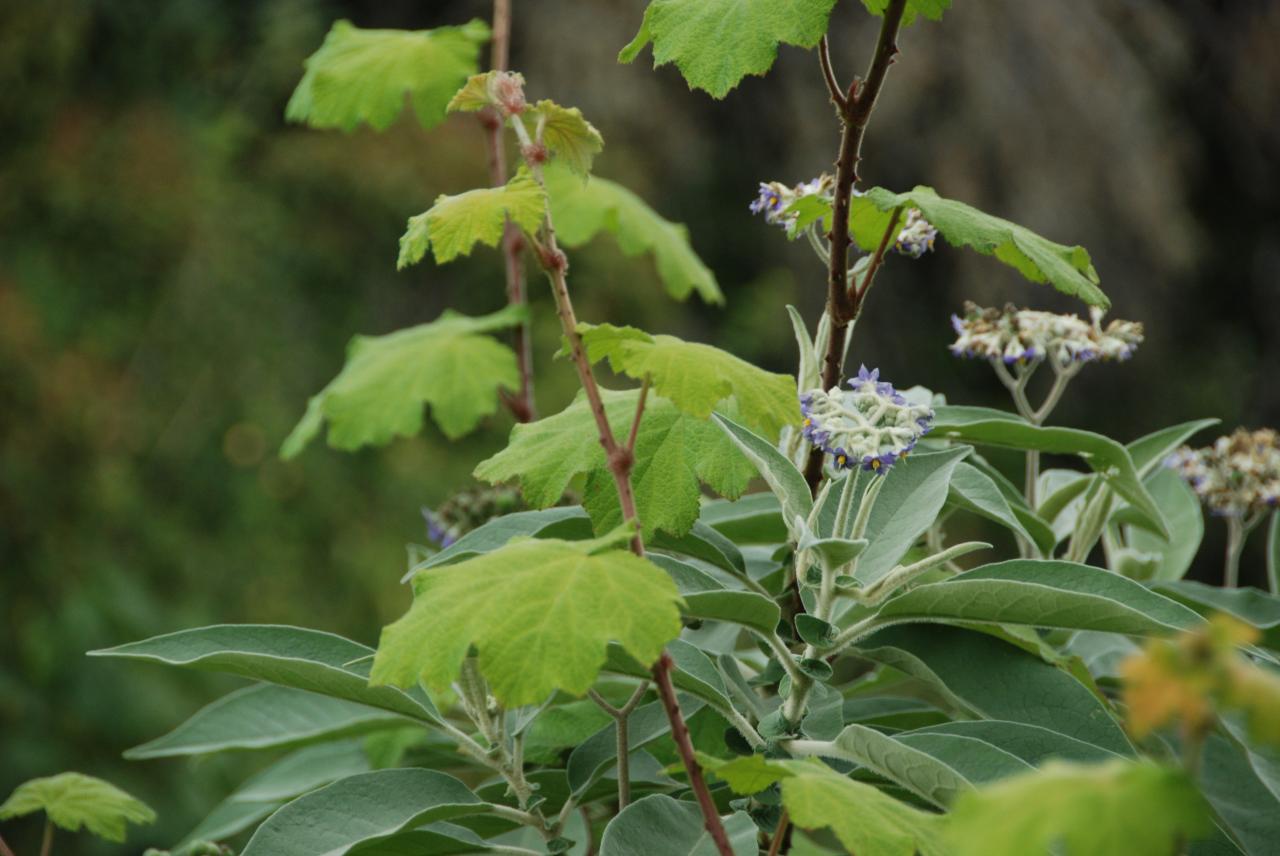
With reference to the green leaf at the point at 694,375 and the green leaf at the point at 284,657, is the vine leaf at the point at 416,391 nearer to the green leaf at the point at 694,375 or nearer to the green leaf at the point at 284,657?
the green leaf at the point at 284,657

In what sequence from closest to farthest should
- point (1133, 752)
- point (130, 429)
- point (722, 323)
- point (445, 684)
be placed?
point (445, 684)
point (1133, 752)
point (130, 429)
point (722, 323)

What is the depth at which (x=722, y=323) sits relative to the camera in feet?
16.0

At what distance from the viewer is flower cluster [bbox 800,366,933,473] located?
0.69 meters

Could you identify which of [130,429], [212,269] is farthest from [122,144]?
[130,429]

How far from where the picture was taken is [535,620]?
59 centimetres

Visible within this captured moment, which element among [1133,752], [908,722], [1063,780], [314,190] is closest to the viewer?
[1063,780]

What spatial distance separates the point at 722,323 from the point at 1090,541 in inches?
154

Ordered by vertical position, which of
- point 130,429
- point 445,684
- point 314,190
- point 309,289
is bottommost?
point 130,429

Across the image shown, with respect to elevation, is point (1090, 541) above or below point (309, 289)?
above

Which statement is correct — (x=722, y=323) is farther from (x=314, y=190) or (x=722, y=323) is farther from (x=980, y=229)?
(x=980, y=229)

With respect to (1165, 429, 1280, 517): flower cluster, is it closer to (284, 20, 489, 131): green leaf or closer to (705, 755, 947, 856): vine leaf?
(705, 755, 947, 856): vine leaf

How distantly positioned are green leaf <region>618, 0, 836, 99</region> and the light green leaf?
0.11 m

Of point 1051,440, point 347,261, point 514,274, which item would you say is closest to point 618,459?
point 1051,440

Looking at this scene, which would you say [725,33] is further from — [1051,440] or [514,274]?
[514,274]
